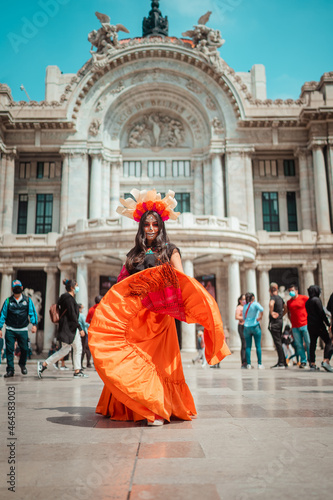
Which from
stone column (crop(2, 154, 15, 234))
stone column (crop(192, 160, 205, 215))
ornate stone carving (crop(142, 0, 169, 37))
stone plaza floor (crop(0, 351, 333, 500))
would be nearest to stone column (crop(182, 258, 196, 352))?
stone column (crop(192, 160, 205, 215))

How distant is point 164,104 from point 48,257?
14247mm

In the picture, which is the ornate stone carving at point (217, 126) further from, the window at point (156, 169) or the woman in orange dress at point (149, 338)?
the woman in orange dress at point (149, 338)

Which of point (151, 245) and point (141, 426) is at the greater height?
point (151, 245)

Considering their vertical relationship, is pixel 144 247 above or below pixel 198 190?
below

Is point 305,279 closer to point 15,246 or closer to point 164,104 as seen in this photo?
point 164,104

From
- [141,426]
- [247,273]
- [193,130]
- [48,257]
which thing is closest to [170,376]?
[141,426]

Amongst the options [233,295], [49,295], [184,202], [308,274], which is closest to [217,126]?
[184,202]

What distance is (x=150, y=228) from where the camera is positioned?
17.9 ft

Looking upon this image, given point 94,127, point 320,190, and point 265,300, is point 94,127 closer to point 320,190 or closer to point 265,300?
point 320,190

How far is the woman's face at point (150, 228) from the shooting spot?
5434 mm

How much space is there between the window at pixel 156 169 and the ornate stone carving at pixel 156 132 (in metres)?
1.44

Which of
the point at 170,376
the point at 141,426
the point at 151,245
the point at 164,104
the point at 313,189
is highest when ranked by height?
the point at 164,104

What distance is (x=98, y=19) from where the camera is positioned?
31844 millimetres

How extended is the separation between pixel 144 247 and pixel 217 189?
26139 mm
